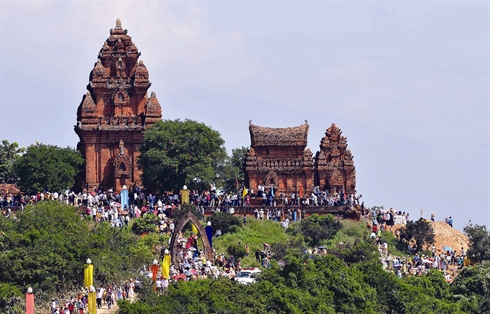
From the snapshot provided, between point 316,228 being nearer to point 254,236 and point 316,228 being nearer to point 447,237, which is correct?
point 254,236

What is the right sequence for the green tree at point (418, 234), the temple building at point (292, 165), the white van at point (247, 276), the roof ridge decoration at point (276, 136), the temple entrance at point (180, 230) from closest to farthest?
the white van at point (247, 276) < the temple entrance at point (180, 230) < the green tree at point (418, 234) < the temple building at point (292, 165) < the roof ridge decoration at point (276, 136)

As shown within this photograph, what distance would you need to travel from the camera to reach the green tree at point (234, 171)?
105 meters

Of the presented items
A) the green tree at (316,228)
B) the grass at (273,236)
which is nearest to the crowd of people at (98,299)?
the grass at (273,236)

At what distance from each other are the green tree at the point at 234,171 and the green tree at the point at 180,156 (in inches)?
23.1

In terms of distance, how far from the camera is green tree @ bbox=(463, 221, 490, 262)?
→ 95.9 meters

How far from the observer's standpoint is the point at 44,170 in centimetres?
10462

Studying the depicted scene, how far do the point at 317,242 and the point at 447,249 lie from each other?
702 centimetres

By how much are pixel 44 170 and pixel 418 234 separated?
20.6 meters

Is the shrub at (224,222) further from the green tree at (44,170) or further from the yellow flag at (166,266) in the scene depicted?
the yellow flag at (166,266)

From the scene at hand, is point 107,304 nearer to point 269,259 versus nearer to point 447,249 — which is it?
point 269,259

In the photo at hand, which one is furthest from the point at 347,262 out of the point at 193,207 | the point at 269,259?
the point at 193,207

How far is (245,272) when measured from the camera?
84.1 m

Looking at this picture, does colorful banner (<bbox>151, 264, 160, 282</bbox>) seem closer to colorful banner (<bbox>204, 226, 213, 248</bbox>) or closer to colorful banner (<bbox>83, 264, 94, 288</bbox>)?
colorful banner (<bbox>83, 264, 94, 288</bbox>)

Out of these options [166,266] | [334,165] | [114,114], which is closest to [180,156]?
[114,114]
